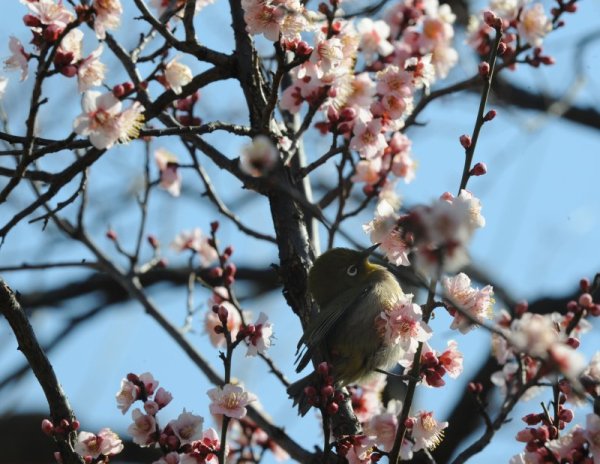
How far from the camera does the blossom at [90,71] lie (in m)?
2.68

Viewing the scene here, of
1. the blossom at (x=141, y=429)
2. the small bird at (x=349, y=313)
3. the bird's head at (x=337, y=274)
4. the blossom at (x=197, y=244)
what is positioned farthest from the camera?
the blossom at (x=197, y=244)

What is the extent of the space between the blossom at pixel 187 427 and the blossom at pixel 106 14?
1.24 meters

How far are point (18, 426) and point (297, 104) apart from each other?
13.0 ft

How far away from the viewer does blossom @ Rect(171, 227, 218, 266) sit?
4.96m

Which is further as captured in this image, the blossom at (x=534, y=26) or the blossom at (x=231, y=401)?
the blossom at (x=534, y=26)

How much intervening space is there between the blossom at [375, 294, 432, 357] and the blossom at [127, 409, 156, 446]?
0.81 meters

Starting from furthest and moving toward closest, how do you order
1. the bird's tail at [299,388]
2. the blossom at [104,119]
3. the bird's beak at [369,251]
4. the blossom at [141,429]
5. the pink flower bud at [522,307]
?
the pink flower bud at [522,307] < the bird's tail at [299,388] < the blossom at [141,429] < the blossom at [104,119] < the bird's beak at [369,251]

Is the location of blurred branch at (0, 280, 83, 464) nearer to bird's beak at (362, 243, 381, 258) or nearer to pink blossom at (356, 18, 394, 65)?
bird's beak at (362, 243, 381, 258)

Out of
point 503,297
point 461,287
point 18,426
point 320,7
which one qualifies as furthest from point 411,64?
point 18,426

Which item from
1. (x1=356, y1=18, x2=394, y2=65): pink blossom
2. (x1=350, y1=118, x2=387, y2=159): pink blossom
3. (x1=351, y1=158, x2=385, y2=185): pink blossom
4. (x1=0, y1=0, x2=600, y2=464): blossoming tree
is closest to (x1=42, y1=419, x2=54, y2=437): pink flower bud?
(x1=0, y1=0, x2=600, y2=464): blossoming tree

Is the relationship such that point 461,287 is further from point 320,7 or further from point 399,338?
point 320,7

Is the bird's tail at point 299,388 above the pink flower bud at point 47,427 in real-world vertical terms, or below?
above

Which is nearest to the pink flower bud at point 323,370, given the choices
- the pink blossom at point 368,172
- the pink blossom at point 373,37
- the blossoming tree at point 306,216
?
the blossoming tree at point 306,216

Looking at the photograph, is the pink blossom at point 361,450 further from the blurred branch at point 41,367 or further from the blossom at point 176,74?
the blossom at point 176,74
